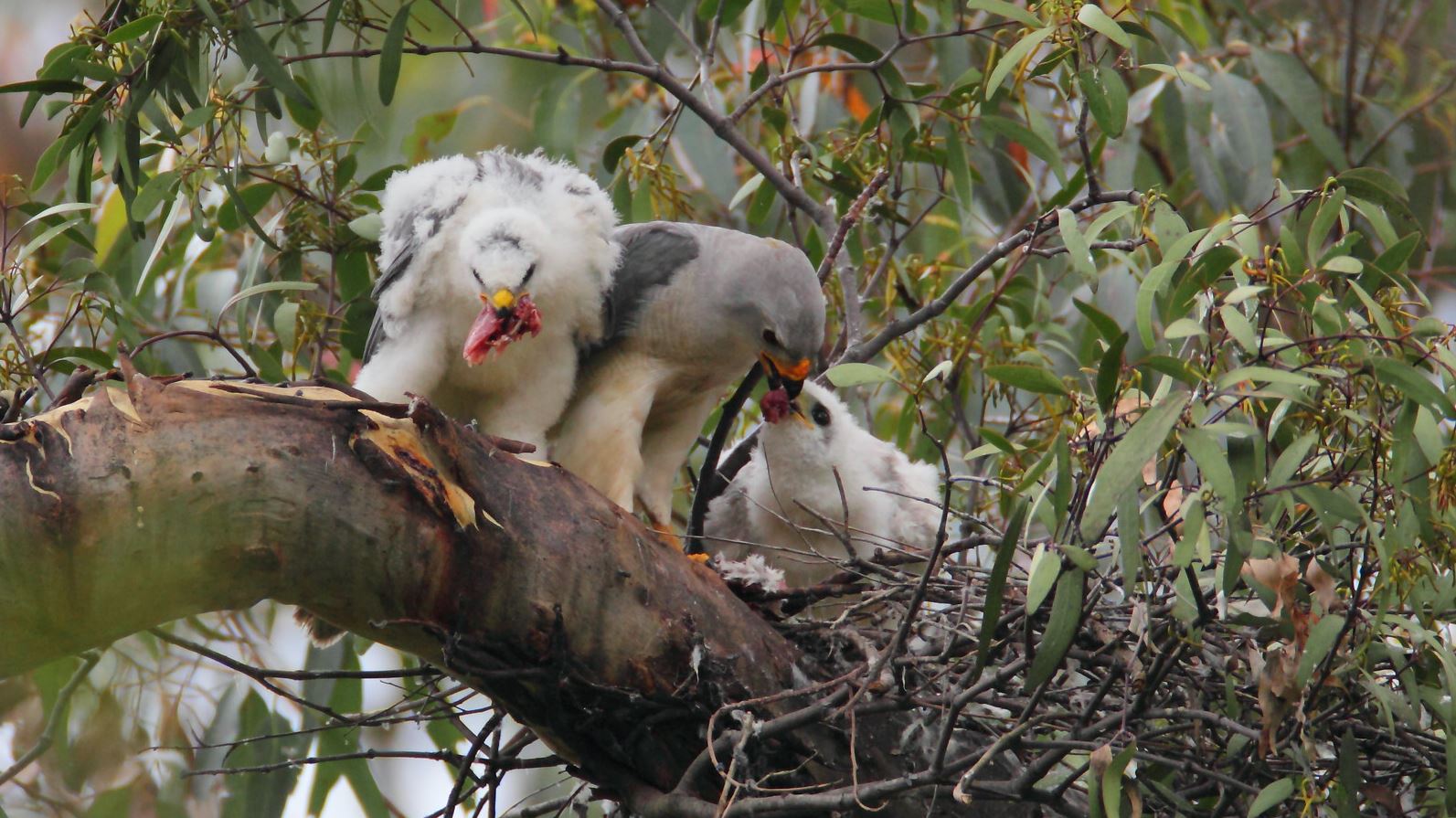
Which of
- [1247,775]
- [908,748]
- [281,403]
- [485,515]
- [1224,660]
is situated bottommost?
[1247,775]

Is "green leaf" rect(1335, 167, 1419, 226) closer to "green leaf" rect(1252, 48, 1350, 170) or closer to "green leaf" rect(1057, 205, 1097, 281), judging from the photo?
"green leaf" rect(1057, 205, 1097, 281)

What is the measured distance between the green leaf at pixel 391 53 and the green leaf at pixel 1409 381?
6.35 ft

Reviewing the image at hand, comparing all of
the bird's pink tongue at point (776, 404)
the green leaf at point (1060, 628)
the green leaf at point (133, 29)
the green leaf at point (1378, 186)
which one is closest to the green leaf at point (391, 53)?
the green leaf at point (133, 29)

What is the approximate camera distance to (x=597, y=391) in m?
3.17

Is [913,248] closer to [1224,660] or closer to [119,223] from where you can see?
[119,223]

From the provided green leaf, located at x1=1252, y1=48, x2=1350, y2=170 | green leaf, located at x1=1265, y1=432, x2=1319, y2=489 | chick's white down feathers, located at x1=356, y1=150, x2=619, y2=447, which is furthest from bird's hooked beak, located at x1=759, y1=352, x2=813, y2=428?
green leaf, located at x1=1252, y1=48, x2=1350, y2=170

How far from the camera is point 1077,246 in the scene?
220cm

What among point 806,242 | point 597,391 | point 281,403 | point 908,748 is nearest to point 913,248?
point 806,242

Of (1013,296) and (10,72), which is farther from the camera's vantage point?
(10,72)

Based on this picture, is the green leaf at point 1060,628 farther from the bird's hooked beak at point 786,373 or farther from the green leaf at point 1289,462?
the bird's hooked beak at point 786,373

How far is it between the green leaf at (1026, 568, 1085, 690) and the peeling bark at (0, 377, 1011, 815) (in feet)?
1.98

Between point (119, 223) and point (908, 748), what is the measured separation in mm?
3153

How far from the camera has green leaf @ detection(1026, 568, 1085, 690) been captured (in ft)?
6.39

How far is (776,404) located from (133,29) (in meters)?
1.57
